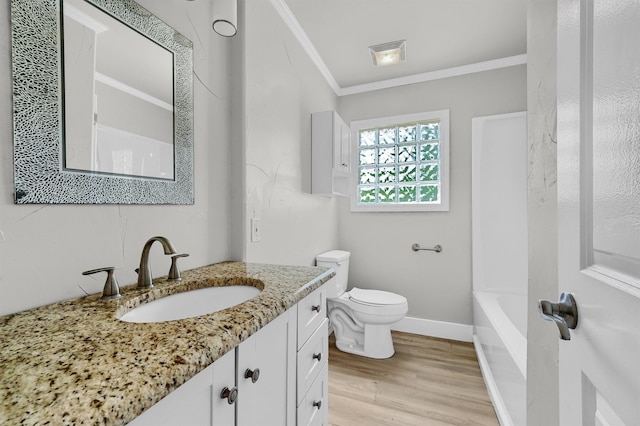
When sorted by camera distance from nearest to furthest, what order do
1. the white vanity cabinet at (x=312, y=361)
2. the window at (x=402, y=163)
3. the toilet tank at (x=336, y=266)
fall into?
the white vanity cabinet at (x=312, y=361), the toilet tank at (x=336, y=266), the window at (x=402, y=163)

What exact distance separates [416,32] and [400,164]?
3.61ft

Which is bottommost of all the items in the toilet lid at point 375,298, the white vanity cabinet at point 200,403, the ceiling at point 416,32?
the toilet lid at point 375,298

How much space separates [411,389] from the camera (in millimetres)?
1751

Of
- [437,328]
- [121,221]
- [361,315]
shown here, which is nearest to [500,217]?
[437,328]

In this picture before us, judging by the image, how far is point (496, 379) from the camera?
65.7 inches

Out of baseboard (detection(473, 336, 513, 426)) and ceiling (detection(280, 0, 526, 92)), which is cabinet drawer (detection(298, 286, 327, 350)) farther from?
ceiling (detection(280, 0, 526, 92))

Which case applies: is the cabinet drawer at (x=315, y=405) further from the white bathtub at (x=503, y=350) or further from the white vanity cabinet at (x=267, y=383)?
the white bathtub at (x=503, y=350)

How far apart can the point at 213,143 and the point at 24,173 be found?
72cm

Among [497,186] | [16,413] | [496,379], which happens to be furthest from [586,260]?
[497,186]

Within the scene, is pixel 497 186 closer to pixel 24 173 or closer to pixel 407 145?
pixel 407 145

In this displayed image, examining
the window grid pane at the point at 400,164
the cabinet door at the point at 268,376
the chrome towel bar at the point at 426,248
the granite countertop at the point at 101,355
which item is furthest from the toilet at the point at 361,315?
the granite countertop at the point at 101,355

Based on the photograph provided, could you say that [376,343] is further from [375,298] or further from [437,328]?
[437,328]

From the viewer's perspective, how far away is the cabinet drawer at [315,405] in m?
0.96

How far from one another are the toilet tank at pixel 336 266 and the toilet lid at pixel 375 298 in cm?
12
